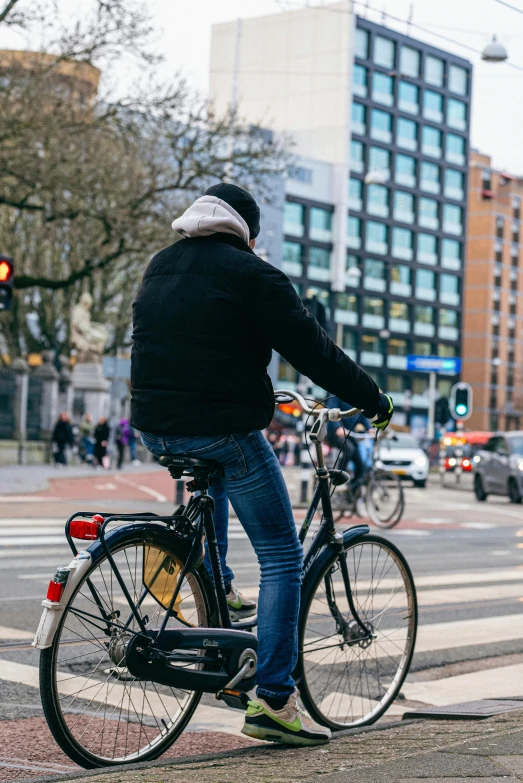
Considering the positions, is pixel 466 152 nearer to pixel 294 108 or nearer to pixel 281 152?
pixel 294 108

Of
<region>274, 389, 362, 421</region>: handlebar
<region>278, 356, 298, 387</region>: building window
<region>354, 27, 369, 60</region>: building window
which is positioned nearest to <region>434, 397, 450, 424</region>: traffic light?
<region>274, 389, 362, 421</region>: handlebar

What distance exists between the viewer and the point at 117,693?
3926mm

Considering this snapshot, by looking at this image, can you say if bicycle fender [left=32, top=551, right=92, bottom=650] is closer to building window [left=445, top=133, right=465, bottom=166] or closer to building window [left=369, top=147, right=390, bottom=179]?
building window [left=369, top=147, right=390, bottom=179]

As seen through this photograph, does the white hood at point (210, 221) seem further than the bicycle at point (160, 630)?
Yes

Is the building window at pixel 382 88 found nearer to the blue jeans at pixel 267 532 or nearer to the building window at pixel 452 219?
the building window at pixel 452 219

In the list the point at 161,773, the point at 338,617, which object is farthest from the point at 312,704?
the point at 161,773

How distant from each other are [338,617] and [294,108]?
3371 inches

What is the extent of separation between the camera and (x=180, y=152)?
26.3 metres

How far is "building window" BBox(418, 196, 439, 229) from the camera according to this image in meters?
92.1

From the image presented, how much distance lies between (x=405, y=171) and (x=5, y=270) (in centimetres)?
7612

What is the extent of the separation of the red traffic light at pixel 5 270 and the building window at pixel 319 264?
221ft

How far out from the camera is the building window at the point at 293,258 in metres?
83.4

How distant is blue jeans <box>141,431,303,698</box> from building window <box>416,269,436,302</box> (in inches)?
3514

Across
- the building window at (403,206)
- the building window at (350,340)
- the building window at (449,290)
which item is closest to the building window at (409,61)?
the building window at (403,206)
